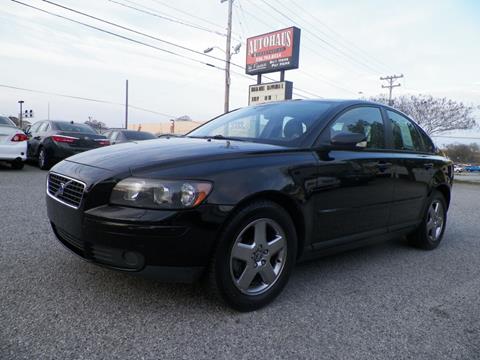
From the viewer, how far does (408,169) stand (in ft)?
13.0

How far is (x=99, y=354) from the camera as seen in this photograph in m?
2.02

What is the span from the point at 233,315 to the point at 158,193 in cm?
94

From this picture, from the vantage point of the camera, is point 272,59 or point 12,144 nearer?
point 12,144

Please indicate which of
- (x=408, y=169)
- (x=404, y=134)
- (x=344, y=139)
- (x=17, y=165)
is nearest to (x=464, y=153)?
(x=17, y=165)

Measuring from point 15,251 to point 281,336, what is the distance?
2547mm

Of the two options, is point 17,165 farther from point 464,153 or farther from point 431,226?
point 464,153

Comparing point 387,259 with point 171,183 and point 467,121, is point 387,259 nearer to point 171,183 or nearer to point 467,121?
point 171,183

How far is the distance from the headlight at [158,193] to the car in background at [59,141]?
8.77m

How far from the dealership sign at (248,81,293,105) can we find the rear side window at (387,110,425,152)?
653 inches

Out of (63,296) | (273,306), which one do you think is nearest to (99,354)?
(63,296)

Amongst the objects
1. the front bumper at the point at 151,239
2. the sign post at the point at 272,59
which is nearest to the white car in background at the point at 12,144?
the front bumper at the point at 151,239

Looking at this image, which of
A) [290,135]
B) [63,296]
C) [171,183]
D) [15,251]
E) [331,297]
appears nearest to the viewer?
[171,183]

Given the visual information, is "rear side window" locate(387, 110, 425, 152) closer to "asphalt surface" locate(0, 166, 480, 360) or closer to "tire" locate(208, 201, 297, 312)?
"asphalt surface" locate(0, 166, 480, 360)

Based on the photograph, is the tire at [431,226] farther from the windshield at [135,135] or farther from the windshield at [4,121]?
the windshield at [4,121]
